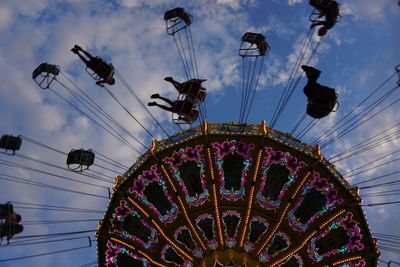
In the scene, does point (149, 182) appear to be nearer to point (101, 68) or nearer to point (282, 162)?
point (282, 162)

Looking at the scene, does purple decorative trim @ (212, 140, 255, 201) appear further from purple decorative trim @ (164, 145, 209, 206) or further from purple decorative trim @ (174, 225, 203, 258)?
purple decorative trim @ (174, 225, 203, 258)

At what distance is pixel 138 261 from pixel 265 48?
455 inches

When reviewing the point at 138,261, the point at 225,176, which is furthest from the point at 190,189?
the point at 138,261

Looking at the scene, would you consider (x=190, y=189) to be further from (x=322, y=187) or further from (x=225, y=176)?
(x=322, y=187)

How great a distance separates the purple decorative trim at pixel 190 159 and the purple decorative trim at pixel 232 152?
632 mm

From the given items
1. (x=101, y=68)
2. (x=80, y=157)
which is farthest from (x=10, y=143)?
(x=101, y=68)

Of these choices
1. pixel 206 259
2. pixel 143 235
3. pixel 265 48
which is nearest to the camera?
pixel 206 259

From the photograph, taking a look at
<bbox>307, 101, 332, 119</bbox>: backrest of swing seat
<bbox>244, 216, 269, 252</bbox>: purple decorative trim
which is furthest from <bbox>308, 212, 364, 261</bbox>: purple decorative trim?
<bbox>307, 101, 332, 119</bbox>: backrest of swing seat

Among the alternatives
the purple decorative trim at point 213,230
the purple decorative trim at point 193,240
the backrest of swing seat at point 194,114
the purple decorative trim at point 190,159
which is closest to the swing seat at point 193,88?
the backrest of swing seat at point 194,114

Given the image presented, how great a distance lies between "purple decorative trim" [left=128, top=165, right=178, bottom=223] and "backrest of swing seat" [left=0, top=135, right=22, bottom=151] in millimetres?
6981

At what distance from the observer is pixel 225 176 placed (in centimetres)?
1747

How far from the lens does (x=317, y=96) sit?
18109 millimetres

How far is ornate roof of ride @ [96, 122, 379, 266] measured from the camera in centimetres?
1703

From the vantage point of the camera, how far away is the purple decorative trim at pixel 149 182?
17.7m
